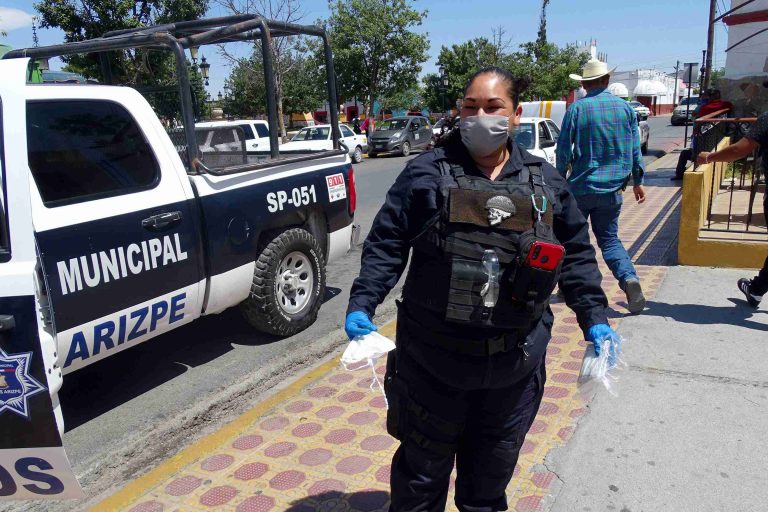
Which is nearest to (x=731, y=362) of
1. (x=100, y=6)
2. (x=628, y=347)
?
(x=628, y=347)

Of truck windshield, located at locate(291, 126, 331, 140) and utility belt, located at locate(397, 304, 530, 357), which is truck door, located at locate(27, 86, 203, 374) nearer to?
utility belt, located at locate(397, 304, 530, 357)

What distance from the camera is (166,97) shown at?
5.37m

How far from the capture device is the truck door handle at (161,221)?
3.68m

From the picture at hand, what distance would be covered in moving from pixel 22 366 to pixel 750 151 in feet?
15.8

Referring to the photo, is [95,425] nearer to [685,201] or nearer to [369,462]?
[369,462]

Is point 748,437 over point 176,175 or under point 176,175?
under

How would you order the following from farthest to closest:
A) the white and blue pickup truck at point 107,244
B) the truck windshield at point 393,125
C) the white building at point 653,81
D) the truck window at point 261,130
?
the white building at point 653,81, the truck windshield at point 393,125, the truck window at point 261,130, the white and blue pickup truck at point 107,244

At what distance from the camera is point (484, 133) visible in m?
2.10

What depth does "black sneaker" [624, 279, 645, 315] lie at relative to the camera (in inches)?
199

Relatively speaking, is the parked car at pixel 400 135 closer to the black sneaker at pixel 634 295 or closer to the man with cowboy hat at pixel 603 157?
the man with cowboy hat at pixel 603 157

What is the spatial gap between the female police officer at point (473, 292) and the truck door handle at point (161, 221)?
6.32ft

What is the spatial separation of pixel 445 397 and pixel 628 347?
285cm

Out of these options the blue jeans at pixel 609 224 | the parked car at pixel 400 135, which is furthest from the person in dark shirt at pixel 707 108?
the parked car at pixel 400 135

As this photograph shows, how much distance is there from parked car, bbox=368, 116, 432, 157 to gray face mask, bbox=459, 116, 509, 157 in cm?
2361
